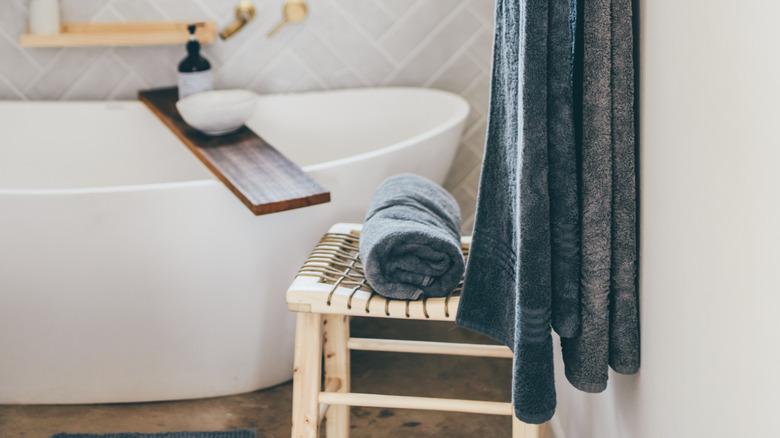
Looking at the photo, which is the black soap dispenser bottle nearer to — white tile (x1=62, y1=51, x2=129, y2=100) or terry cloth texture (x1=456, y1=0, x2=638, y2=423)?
white tile (x1=62, y1=51, x2=129, y2=100)

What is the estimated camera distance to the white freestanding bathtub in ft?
5.39

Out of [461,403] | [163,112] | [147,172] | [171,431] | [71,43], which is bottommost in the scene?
[171,431]

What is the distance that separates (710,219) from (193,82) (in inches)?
75.0

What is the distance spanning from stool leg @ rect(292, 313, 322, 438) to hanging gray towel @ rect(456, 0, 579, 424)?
389mm

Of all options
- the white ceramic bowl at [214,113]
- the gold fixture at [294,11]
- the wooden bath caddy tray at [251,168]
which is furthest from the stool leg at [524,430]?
the gold fixture at [294,11]

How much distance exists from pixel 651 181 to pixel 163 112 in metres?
1.77

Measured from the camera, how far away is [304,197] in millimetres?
1602

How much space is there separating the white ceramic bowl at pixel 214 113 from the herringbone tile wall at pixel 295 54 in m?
0.38

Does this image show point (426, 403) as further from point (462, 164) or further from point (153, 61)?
point (153, 61)

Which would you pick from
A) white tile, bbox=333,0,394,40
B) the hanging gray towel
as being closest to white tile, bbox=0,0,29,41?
white tile, bbox=333,0,394,40

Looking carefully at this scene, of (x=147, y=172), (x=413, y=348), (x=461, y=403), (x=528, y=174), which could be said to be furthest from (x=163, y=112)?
(x=528, y=174)

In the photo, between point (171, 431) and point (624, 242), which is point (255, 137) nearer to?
point (171, 431)

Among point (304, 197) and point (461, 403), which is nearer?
point (461, 403)

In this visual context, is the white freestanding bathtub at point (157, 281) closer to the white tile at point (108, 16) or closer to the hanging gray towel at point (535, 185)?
the hanging gray towel at point (535, 185)
